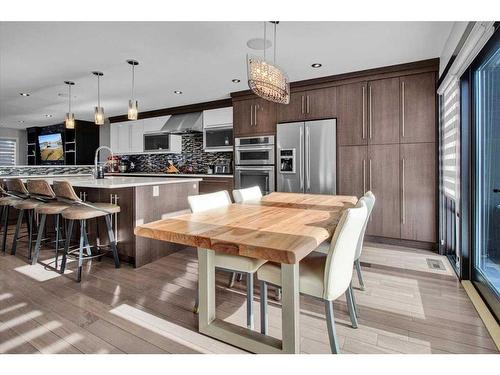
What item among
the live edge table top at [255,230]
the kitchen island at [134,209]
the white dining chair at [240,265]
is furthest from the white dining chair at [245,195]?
the kitchen island at [134,209]

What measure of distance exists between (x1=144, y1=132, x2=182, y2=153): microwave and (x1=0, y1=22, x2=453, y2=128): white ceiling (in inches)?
Answer: 62.1

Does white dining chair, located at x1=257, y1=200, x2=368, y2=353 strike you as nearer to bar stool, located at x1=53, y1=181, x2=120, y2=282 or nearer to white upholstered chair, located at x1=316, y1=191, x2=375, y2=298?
white upholstered chair, located at x1=316, y1=191, x2=375, y2=298

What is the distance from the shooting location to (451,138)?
292cm

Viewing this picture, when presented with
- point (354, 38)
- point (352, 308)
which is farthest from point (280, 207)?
point (354, 38)

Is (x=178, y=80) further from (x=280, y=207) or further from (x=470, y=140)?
(x=470, y=140)

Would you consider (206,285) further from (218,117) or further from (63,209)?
(218,117)

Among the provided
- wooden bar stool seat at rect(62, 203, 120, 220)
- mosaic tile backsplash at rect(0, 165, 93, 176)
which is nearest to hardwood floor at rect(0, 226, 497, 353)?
wooden bar stool seat at rect(62, 203, 120, 220)

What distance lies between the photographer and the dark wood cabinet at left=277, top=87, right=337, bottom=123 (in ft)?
13.2

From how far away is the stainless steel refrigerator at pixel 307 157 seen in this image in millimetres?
4023

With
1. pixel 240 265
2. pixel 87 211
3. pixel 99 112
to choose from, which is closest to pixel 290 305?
pixel 240 265

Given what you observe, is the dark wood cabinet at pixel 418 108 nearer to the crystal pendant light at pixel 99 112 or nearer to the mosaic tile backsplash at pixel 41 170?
the crystal pendant light at pixel 99 112

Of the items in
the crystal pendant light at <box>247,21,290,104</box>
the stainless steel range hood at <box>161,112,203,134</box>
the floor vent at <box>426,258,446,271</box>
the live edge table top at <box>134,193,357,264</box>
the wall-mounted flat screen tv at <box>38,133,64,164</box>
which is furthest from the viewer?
the wall-mounted flat screen tv at <box>38,133,64,164</box>

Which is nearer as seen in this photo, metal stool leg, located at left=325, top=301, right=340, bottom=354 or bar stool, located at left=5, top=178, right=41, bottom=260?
metal stool leg, located at left=325, top=301, right=340, bottom=354
